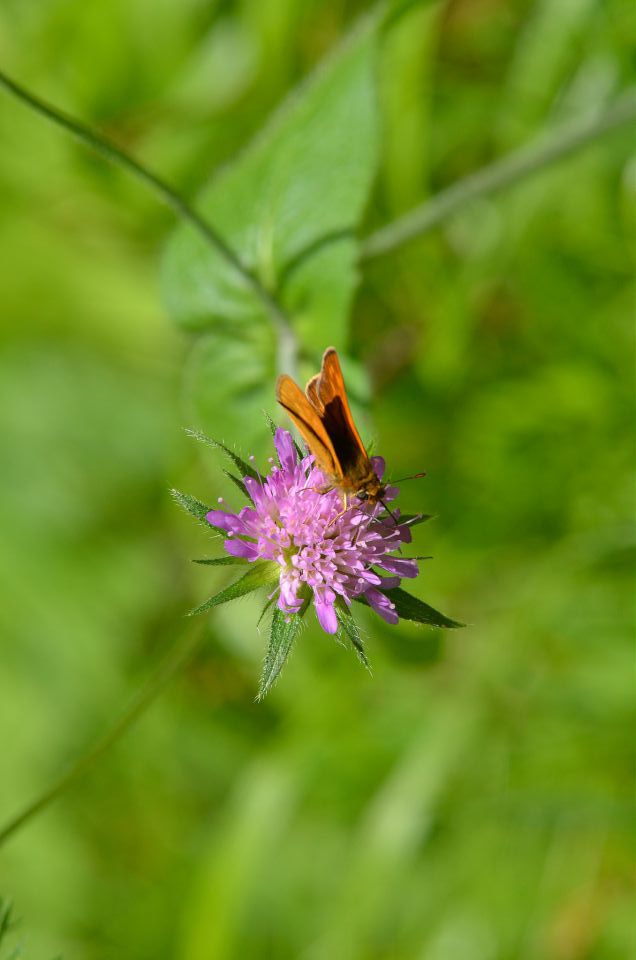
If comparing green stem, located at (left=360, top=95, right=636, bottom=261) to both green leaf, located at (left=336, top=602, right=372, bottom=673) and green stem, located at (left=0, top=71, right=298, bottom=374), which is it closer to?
green stem, located at (left=0, top=71, right=298, bottom=374)

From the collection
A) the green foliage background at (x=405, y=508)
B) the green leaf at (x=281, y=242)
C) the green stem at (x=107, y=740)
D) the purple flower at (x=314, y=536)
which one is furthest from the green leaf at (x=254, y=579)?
the green foliage background at (x=405, y=508)

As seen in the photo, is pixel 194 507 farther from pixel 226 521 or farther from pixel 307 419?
pixel 307 419

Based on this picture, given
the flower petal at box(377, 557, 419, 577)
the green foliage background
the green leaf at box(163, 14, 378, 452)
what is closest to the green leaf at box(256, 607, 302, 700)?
the flower petal at box(377, 557, 419, 577)

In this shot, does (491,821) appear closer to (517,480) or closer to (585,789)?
(585,789)

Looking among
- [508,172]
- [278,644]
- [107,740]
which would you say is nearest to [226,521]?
[278,644]

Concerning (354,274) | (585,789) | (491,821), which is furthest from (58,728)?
(354,274)

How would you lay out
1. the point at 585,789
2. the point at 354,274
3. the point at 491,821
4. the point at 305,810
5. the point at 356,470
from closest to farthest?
1. the point at 356,470
2. the point at 354,274
3. the point at 585,789
4. the point at 491,821
5. the point at 305,810
